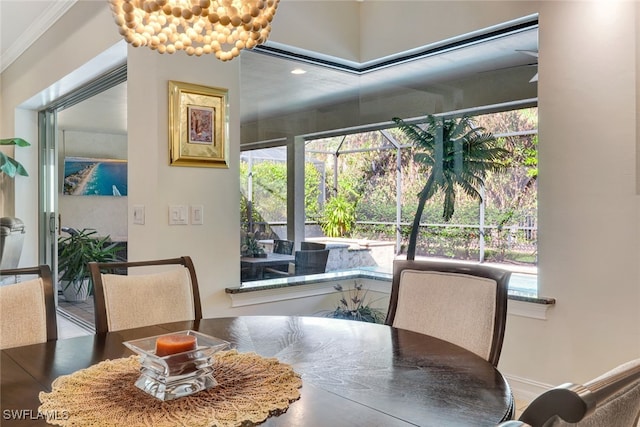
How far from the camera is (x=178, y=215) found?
2941mm

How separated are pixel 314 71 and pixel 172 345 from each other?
123 inches

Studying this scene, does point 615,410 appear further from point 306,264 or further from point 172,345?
point 306,264

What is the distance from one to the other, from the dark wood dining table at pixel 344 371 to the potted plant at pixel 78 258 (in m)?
2.54

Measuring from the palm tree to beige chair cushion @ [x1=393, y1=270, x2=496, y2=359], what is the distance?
5.07ft

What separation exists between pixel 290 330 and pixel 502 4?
248cm

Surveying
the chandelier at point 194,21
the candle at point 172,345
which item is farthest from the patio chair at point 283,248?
the candle at point 172,345

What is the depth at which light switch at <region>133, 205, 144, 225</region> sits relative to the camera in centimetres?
298

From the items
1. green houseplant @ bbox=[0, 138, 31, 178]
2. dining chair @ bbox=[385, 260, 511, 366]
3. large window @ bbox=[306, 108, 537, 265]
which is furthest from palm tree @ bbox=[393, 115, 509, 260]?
green houseplant @ bbox=[0, 138, 31, 178]

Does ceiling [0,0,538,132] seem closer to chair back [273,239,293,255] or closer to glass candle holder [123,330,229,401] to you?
chair back [273,239,293,255]

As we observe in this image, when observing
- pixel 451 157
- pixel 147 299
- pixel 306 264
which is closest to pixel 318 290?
pixel 306 264

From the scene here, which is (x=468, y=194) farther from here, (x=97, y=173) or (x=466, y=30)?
(x=97, y=173)

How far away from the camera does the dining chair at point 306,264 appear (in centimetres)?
371

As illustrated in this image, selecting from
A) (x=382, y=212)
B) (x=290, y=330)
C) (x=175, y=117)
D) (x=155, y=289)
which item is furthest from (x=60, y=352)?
(x=382, y=212)

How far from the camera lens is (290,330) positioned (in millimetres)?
1800
